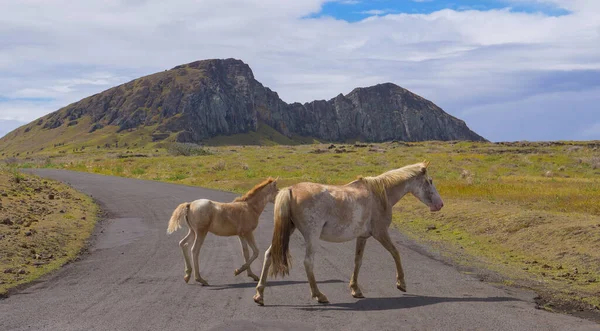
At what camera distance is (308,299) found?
10.1 meters

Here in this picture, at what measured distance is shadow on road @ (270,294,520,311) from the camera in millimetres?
9352

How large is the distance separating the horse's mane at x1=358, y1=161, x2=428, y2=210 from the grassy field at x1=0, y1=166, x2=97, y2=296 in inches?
319

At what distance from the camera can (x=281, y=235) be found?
987cm

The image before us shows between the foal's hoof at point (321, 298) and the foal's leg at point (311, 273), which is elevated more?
the foal's leg at point (311, 273)

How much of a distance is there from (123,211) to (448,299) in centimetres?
2036

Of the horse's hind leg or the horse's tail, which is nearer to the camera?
the horse's tail

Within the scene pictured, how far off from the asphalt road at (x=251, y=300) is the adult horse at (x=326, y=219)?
682 millimetres

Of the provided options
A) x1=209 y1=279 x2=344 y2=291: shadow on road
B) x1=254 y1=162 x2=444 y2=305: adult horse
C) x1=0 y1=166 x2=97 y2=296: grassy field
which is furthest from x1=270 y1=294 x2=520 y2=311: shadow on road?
x1=0 y1=166 x2=97 y2=296: grassy field

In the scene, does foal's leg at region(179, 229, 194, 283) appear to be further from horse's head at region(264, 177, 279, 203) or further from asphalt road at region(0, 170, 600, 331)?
horse's head at region(264, 177, 279, 203)

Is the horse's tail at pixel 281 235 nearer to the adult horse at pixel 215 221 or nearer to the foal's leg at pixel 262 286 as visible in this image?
the foal's leg at pixel 262 286

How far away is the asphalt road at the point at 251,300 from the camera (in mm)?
8438

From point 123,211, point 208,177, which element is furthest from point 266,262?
point 208,177

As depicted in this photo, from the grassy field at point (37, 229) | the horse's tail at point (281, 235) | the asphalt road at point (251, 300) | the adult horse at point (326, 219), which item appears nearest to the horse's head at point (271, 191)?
the asphalt road at point (251, 300)

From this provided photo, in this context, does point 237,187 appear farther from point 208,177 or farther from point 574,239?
point 574,239
